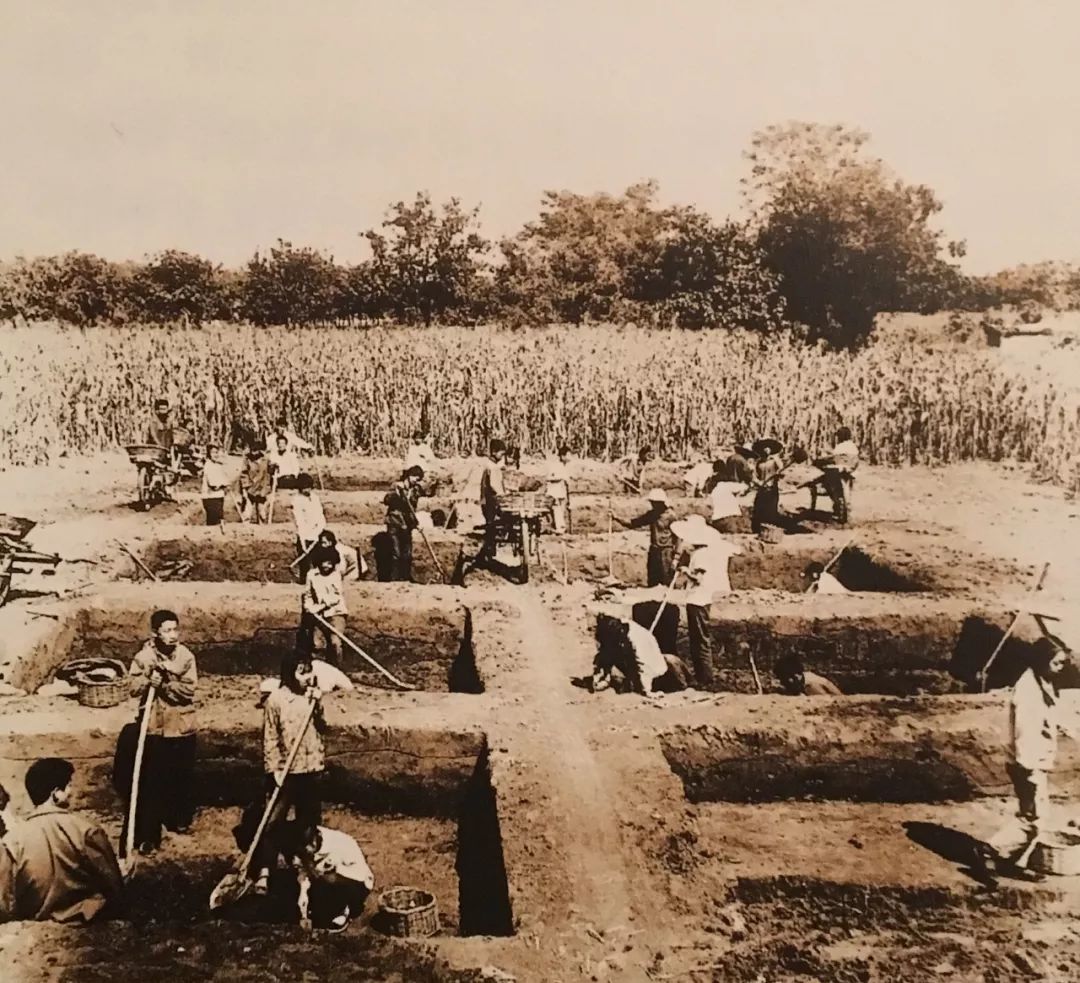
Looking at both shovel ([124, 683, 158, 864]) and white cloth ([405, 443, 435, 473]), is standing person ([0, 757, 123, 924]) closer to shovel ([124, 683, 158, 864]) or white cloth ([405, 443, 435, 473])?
shovel ([124, 683, 158, 864])

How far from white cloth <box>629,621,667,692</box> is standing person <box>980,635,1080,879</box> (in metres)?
2.15

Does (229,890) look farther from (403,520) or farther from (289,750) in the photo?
(403,520)

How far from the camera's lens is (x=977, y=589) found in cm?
821

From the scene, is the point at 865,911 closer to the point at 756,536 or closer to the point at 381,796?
the point at 381,796

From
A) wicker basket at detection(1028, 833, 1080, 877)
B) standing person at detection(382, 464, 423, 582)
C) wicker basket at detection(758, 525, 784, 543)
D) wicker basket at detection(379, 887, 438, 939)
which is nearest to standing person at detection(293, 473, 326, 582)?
standing person at detection(382, 464, 423, 582)

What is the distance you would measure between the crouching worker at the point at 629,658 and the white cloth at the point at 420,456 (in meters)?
3.27

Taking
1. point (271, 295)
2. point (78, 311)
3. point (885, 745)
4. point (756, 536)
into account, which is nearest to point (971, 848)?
point (885, 745)

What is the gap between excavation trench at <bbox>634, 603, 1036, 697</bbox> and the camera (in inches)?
315

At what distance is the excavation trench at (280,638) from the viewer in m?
7.76

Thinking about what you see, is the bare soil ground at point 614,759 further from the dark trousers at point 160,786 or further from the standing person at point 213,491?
the standing person at point 213,491

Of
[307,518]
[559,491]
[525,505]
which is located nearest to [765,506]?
[559,491]

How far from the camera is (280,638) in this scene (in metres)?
7.90

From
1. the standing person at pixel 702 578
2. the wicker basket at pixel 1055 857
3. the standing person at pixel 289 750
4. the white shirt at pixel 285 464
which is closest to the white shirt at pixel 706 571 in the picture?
the standing person at pixel 702 578

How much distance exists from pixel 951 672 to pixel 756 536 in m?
2.15
